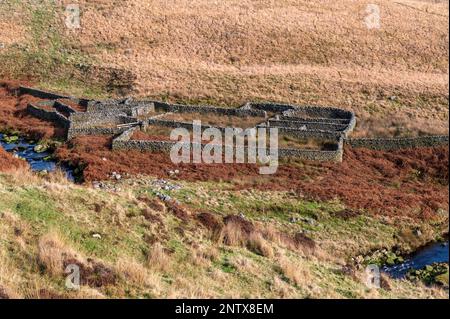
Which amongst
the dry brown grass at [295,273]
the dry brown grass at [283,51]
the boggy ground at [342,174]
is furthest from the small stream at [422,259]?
the dry brown grass at [283,51]

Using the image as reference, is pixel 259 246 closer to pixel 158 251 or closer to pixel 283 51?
pixel 158 251

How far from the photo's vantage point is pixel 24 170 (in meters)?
34.9

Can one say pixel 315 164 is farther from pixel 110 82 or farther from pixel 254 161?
pixel 110 82

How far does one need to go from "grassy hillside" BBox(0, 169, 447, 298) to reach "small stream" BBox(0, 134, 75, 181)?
9.86m

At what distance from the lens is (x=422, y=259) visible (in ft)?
92.6

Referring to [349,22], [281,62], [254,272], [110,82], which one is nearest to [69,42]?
[110,82]

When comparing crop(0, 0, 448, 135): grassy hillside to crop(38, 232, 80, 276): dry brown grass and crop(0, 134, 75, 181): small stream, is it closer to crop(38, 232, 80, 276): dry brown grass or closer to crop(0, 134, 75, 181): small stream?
crop(0, 134, 75, 181): small stream

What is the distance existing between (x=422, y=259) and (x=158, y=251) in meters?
16.5

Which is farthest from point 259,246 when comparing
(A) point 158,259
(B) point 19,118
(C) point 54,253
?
(B) point 19,118

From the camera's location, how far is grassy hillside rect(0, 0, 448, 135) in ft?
203

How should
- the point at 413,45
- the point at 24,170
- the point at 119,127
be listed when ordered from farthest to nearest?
1. the point at 413,45
2. the point at 119,127
3. the point at 24,170

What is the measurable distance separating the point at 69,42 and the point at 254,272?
65.2 m

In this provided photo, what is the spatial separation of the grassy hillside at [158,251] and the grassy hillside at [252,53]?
28.6 metres
